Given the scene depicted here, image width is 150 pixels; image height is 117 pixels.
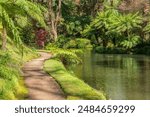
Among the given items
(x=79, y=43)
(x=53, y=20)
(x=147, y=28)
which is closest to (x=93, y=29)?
(x=79, y=43)

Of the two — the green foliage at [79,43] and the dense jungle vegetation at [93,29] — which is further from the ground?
the dense jungle vegetation at [93,29]

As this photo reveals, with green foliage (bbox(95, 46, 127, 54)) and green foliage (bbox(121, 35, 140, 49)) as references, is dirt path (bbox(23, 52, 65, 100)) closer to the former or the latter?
green foliage (bbox(95, 46, 127, 54))

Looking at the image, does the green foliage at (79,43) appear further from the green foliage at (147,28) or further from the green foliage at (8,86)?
the green foliage at (8,86)

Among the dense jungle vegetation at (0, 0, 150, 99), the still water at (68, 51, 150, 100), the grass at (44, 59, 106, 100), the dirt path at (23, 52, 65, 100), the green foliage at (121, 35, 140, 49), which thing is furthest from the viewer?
the green foliage at (121, 35, 140, 49)

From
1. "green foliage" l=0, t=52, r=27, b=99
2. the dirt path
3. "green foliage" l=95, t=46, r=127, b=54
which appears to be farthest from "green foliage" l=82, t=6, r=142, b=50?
"green foliage" l=0, t=52, r=27, b=99

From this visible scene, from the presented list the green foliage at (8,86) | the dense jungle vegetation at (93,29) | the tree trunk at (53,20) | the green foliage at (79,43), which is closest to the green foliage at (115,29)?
the dense jungle vegetation at (93,29)

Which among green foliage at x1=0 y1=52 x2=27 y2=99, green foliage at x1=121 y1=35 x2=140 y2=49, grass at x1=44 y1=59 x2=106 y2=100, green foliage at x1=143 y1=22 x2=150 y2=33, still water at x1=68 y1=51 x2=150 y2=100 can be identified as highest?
green foliage at x1=0 y1=52 x2=27 y2=99

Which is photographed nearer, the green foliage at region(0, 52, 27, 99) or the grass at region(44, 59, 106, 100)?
the green foliage at region(0, 52, 27, 99)

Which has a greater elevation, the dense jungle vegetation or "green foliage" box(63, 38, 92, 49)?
the dense jungle vegetation

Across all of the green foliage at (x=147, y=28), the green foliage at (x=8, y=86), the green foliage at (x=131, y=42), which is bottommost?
the green foliage at (x=131, y=42)

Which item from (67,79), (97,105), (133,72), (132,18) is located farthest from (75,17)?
(97,105)

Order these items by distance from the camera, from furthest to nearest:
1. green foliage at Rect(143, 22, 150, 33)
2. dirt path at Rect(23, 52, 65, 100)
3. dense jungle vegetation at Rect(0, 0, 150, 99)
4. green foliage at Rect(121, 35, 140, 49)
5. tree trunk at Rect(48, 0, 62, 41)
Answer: tree trunk at Rect(48, 0, 62, 41) < green foliage at Rect(143, 22, 150, 33) < green foliage at Rect(121, 35, 140, 49) < dense jungle vegetation at Rect(0, 0, 150, 99) < dirt path at Rect(23, 52, 65, 100)

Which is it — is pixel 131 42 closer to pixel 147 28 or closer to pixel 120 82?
pixel 147 28

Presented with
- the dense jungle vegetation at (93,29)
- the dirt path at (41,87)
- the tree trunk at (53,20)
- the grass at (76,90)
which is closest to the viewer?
the dirt path at (41,87)
